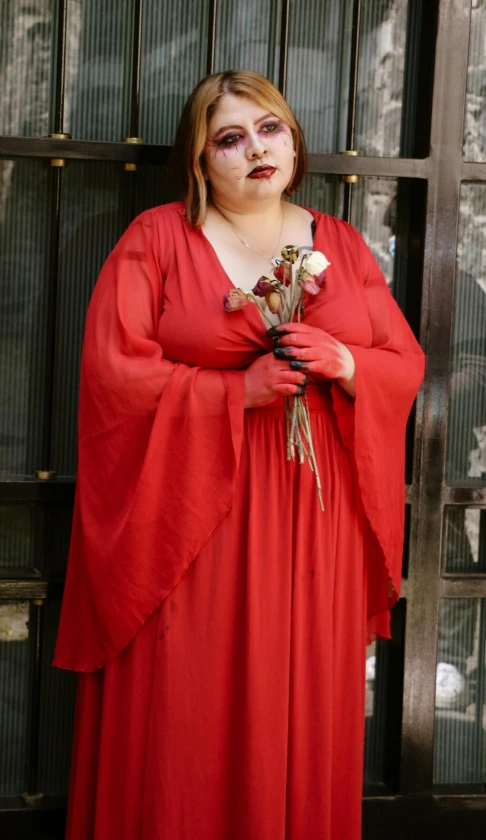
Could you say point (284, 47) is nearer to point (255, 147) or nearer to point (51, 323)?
point (255, 147)

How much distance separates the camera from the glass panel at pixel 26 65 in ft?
8.57

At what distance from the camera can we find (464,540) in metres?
2.86

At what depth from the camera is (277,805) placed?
2.19 m

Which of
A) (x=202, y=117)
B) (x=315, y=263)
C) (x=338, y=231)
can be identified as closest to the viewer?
(x=315, y=263)

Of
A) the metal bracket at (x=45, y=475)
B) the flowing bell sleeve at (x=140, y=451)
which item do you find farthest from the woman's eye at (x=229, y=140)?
the metal bracket at (x=45, y=475)

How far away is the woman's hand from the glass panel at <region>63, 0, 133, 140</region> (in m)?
0.94

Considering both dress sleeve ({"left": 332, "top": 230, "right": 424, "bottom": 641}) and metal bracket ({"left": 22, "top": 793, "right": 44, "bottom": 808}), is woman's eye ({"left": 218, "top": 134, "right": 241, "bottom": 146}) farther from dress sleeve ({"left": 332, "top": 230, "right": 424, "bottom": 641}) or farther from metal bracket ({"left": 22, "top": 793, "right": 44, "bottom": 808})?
metal bracket ({"left": 22, "top": 793, "right": 44, "bottom": 808})

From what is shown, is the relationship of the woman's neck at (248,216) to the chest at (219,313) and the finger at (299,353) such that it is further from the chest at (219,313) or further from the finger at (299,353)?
the finger at (299,353)

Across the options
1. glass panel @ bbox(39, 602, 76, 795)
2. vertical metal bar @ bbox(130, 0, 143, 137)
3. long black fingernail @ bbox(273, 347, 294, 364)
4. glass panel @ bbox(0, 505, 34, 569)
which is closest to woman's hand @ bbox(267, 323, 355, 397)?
long black fingernail @ bbox(273, 347, 294, 364)

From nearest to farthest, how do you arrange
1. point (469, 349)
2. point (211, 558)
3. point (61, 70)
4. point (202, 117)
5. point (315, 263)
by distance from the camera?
1. point (315, 263)
2. point (211, 558)
3. point (202, 117)
4. point (61, 70)
5. point (469, 349)

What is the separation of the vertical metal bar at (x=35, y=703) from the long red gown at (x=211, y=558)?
0.37 metres

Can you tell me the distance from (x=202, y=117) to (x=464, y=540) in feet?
4.70

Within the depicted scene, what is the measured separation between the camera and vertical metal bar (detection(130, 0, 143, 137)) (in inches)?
104

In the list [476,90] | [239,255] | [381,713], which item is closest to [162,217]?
[239,255]
